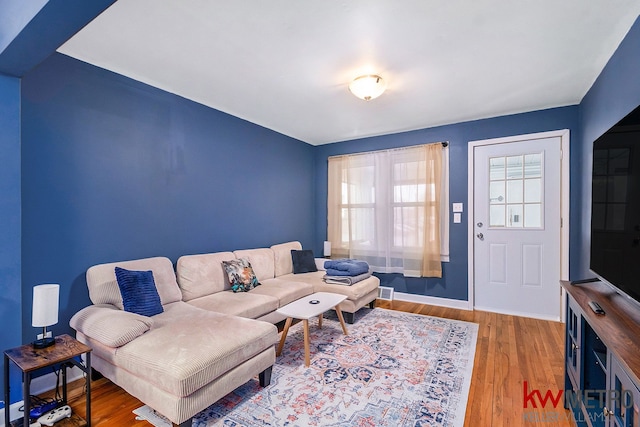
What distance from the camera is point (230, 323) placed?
206cm

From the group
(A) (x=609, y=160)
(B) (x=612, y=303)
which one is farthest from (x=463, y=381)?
(A) (x=609, y=160)

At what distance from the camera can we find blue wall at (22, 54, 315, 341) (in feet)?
6.81

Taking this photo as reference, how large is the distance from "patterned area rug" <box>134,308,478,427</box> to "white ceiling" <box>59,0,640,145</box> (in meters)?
2.45

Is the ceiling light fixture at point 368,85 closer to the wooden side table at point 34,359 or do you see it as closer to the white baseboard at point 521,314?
the wooden side table at point 34,359

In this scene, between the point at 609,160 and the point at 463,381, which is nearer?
the point at 609,160

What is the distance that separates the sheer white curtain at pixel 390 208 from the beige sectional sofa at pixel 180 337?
1.94 m

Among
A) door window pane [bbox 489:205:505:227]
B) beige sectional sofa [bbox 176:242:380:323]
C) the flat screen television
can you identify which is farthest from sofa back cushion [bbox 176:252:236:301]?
door window pane [bbox 489:205:505:227]

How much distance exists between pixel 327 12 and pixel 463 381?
267cm

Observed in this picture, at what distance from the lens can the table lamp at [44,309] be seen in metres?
1.65

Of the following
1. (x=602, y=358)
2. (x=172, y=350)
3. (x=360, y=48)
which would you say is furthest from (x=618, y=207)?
(x=172, y=350)

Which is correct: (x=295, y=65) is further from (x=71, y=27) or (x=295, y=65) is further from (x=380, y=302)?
(x=380, y=302)

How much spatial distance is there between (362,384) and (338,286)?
4.35 feet

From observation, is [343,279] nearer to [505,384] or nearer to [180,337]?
[505,384]

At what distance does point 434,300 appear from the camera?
4008 mm
